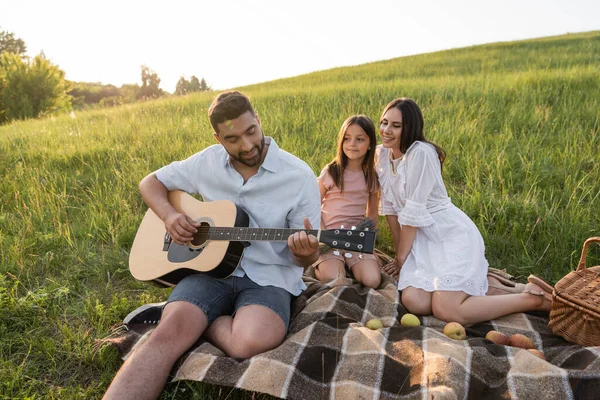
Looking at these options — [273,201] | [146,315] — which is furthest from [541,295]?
[146,315]

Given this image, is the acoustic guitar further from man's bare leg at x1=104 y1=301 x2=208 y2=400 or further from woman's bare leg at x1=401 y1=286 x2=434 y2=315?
woman's bare leg at x1=401 y1=286 x2=434 y2=315

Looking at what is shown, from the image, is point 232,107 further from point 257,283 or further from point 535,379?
point 535,379

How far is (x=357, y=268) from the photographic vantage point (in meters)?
3.53

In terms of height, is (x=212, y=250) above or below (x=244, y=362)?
above

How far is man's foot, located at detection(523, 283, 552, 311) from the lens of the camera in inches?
112

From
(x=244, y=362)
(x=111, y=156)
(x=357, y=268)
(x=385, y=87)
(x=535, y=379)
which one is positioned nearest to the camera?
(x=535, y=379)

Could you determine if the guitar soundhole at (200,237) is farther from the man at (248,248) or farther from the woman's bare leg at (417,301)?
the woman's bare leg at (417,301)

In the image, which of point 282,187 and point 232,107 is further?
point 282,187

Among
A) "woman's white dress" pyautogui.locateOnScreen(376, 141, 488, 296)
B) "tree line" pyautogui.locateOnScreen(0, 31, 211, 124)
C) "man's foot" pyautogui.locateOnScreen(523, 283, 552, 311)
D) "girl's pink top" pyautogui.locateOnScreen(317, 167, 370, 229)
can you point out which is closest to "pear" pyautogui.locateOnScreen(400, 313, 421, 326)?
"woman's white dress" pyautogui.locateOnScreen(376, 141, 488, 296)

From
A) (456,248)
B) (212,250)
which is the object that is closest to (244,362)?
(212,250)

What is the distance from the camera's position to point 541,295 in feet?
9.39

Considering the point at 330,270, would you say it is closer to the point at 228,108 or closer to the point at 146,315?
the point at 146,315

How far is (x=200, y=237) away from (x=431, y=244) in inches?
65.7

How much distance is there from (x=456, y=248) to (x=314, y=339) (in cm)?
128
